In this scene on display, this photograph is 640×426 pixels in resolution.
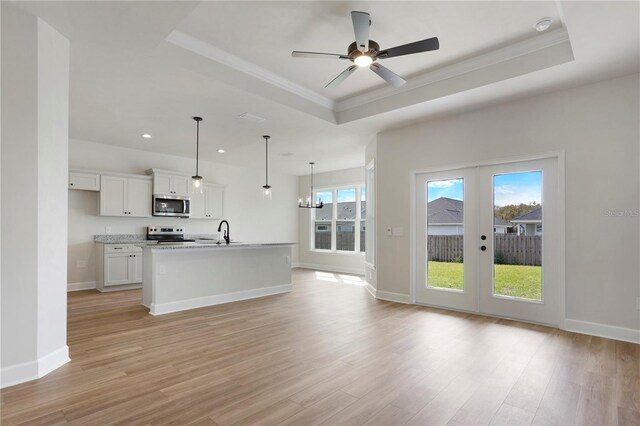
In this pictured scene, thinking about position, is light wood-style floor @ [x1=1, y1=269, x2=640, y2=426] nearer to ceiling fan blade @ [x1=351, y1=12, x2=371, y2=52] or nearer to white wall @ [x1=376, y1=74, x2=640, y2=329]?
white wall @ [x1=376, y1=74, x2=640, y2=329]

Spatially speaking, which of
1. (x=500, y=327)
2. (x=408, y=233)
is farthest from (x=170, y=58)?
(x=500, y=327)

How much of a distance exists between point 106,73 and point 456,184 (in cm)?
464

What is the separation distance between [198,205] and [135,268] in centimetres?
194

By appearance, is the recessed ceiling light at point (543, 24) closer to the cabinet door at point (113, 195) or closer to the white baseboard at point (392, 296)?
the white baseboard at point (392, 296)

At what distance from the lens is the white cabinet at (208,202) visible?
7.63 m

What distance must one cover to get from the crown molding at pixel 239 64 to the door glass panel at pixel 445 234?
7.23 feet

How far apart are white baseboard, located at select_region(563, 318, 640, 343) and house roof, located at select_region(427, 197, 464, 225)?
1756 mm

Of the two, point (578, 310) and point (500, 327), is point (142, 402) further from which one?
point (578, 310)

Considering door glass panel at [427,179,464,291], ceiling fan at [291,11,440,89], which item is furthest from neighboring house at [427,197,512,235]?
ceiling fan at [291,11,440,89]

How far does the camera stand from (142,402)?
7.34 feet

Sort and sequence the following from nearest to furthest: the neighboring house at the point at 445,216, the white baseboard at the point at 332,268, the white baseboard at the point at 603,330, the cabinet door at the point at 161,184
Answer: the white baseboard at the point at 603,330, the neighboring house at the point at 445,216, the cabinet door at the point at 161,184, the white baseboard at the point at 332,268

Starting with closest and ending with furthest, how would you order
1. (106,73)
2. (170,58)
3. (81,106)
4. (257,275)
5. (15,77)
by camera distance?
(15,77) → (170,58) → (106,73) → (81,106) → (257,275)

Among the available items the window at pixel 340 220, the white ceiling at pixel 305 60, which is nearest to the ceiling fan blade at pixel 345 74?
the white ceiling at pixel 305 60

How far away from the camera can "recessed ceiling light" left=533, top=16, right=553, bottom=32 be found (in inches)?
117
